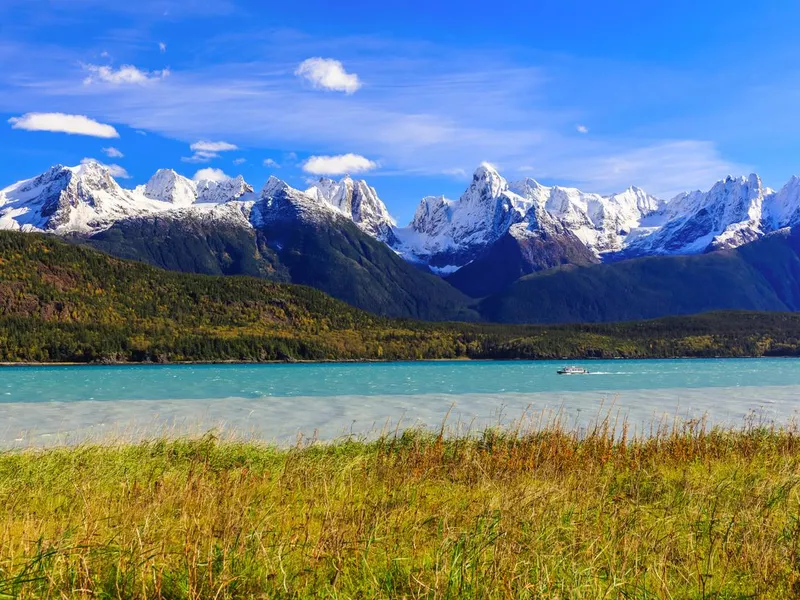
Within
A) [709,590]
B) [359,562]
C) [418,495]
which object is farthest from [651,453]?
[359,562]

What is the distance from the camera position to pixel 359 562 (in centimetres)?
857

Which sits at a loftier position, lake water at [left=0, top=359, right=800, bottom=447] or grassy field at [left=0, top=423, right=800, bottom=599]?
grassy field at [left=0, top=423, right=800, bottom=599]

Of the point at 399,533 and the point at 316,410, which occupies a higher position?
the point at 399,533

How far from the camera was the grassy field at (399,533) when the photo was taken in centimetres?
778

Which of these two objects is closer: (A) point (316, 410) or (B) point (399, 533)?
(B) point (399, 533)

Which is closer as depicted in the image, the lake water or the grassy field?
the grassy field

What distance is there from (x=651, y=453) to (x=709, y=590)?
13819 mm

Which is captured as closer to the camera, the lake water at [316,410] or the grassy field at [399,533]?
the grassy field at [399,533]

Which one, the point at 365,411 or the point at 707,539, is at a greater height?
the point at 707,539

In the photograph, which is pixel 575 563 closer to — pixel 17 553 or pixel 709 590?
pixel 709 590

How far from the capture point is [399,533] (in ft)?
32.6

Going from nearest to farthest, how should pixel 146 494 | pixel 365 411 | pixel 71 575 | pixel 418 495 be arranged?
pixel 71 575
pixel 146 494
pixel 418 495
pixel 365 411

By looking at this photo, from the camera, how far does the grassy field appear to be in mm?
7777

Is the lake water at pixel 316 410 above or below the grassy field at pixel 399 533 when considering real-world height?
below
